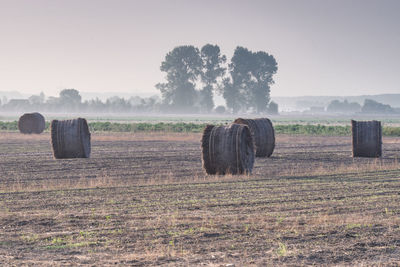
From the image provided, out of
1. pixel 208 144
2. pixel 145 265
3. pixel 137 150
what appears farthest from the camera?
pixel 137 150

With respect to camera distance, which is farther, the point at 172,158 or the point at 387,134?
the point at 387,134

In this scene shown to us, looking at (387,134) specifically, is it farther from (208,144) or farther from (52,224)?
(52,224)

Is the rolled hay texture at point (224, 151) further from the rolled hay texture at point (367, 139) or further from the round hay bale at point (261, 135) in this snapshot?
the rolled hay texture at point (367, 139)

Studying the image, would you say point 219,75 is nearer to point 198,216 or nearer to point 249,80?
point 249,80

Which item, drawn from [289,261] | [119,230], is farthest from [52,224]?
[289,261]

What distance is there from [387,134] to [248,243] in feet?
155

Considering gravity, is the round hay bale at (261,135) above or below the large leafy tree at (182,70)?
below

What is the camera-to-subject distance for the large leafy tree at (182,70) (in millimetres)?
181000

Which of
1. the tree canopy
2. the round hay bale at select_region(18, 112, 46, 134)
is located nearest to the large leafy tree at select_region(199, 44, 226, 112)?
the tree canopy

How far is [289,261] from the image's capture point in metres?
9.55

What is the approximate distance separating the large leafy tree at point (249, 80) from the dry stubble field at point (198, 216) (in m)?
156

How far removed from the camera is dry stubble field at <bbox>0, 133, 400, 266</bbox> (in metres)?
10.0

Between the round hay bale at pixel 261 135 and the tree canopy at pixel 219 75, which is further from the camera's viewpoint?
the tree canopy at pixel 219 75

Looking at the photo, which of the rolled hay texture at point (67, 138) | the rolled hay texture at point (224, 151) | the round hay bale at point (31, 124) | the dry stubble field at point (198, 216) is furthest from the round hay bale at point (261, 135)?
the round hay bale at point (31, 124)
